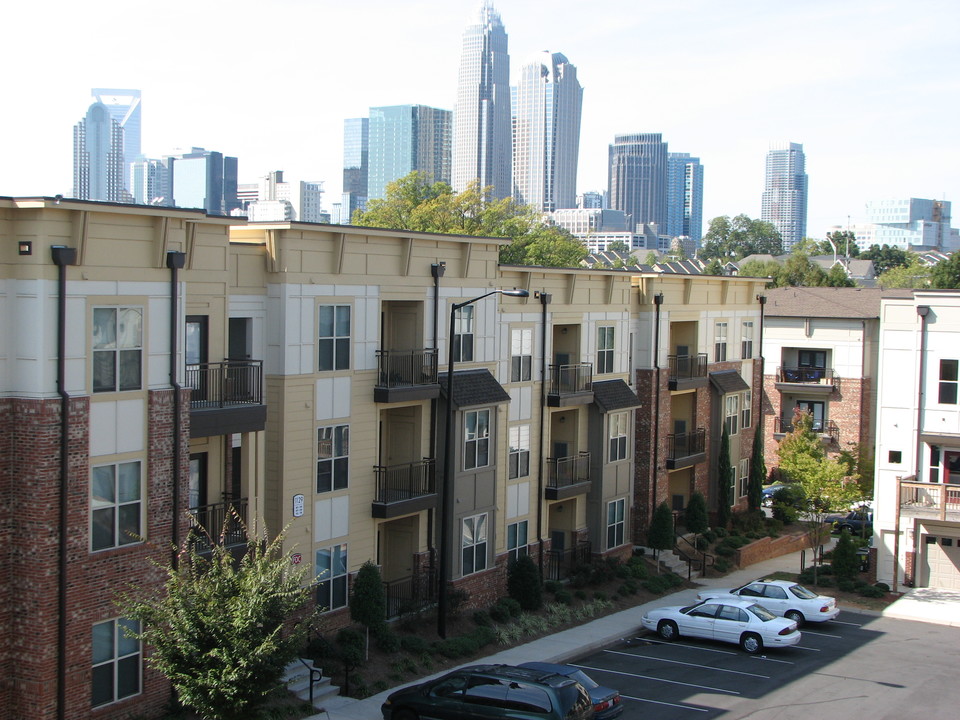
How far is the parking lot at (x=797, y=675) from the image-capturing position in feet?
80.1

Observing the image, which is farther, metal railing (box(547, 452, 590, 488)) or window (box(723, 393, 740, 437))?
Answer: window (box(723, 393, 740, 437))

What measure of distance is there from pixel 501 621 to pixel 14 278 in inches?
652

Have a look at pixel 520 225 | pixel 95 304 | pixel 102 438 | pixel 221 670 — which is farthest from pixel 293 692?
pixel 520 225

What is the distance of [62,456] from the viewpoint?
63.0ft

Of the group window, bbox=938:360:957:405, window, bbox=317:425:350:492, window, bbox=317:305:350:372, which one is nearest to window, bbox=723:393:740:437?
window, bbox=938:360:957:405

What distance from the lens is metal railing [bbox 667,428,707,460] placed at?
1645 inches

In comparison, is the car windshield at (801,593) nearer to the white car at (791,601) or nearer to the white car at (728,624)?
the white car at (791,601)

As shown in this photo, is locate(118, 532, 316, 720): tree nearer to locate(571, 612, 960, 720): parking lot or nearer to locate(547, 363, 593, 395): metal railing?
locate(571, 612, 960, 720): parking lot

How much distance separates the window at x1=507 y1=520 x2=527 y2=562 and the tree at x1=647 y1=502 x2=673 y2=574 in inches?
256

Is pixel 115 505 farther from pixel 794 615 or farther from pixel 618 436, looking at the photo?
pixel 618 436

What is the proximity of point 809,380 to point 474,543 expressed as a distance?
3083 cm

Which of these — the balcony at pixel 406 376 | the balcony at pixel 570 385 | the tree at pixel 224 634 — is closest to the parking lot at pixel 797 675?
the balcony at pixel 570 385

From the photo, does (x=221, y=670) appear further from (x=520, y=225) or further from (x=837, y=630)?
(x=520, y=225)

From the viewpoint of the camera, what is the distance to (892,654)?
29.5 meters
